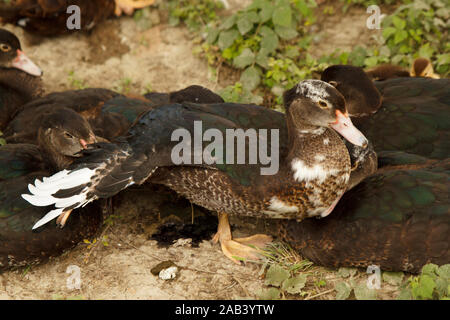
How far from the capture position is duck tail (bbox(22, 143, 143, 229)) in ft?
12.6

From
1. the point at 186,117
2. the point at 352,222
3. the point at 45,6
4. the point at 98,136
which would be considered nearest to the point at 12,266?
the point at 98,136

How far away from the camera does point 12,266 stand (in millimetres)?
4223

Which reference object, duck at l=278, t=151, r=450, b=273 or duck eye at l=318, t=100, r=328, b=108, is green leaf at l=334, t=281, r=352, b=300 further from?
duck eye at l=318, t=100, r=328, b=108

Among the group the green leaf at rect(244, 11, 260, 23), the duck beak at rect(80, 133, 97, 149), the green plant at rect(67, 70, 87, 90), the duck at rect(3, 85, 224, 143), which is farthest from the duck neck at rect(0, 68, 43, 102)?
the green leaf at rect(244, 11, 260, 23)

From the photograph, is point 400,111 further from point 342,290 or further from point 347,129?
point 342,290

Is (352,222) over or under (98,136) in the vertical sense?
under

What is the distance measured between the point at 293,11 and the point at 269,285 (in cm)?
316

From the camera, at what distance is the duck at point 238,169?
3.77 meters

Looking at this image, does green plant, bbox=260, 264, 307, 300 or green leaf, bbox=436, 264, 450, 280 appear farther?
green plant, bbox=260, 264, 307, 300

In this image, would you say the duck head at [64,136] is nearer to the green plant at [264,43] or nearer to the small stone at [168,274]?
the small stone at [168,274]

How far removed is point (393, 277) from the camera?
392cm

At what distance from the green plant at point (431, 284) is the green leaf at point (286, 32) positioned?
3.02 meters

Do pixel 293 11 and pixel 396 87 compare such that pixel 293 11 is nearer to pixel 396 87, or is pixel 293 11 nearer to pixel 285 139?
pixel 396 87

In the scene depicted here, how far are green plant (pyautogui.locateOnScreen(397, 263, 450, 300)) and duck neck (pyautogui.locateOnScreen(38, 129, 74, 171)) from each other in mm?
2643
